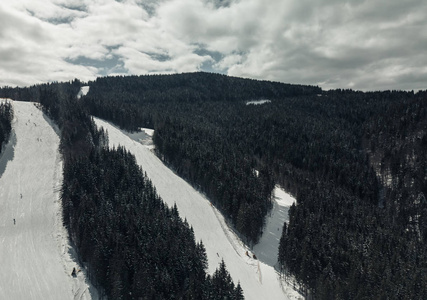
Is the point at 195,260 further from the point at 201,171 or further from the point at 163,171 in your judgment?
the point at 163,171

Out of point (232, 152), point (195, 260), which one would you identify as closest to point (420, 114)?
point (232, 152)

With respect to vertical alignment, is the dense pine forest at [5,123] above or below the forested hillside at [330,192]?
above

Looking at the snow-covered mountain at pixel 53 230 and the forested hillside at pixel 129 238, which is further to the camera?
the snow-covered mountain at pixel 53 230

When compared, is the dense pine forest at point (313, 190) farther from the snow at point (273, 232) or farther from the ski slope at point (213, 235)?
the ski slope at point (213, 235)

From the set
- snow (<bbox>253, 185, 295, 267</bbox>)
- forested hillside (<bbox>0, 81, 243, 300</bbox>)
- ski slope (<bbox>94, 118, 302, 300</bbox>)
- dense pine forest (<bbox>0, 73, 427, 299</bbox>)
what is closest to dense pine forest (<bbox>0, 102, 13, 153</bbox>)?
dense pine forest (<bbox>0, 73, 427, 299</bbox>)

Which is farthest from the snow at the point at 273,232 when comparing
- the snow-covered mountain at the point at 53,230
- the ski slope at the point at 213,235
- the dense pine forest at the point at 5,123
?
the dense pine forest at the point at 5,123

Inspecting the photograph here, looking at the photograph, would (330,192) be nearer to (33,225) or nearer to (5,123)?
(33,225)
